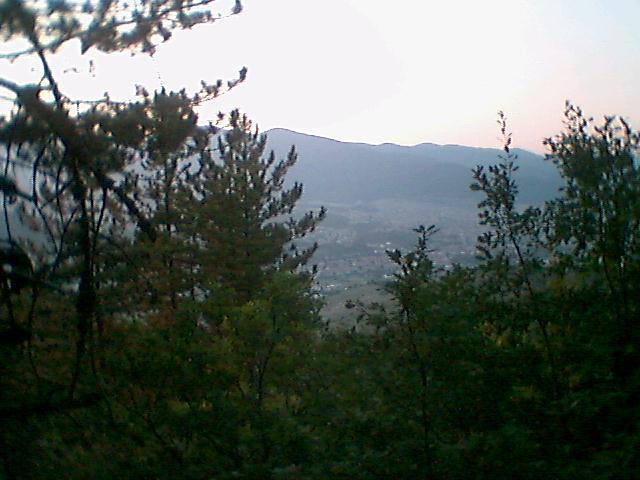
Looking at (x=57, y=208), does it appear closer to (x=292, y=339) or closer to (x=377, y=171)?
(x=292, y=339)

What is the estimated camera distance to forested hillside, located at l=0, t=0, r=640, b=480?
5156 mm

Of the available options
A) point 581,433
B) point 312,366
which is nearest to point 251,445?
point 312,366

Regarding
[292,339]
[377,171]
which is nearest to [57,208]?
[292,339]

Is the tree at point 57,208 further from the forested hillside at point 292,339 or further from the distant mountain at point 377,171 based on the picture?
the distant mountain at point 377,171

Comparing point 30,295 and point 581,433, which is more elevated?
point 30,295

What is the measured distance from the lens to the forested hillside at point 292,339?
16.9ft

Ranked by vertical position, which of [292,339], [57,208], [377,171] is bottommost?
[292,339]

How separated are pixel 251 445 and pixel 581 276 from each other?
13.0ft

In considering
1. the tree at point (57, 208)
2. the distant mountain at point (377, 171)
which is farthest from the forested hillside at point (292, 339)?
the distant mountain at point (377, 171)

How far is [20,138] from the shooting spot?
6.60m

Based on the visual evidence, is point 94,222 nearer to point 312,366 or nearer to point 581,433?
point 312,366

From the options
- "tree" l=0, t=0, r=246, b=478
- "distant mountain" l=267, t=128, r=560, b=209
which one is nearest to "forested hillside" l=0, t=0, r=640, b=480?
"tree" l=0, t=0, r=246, b=478

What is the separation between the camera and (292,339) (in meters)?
6.73

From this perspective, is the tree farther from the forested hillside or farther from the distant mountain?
the distant mountain
